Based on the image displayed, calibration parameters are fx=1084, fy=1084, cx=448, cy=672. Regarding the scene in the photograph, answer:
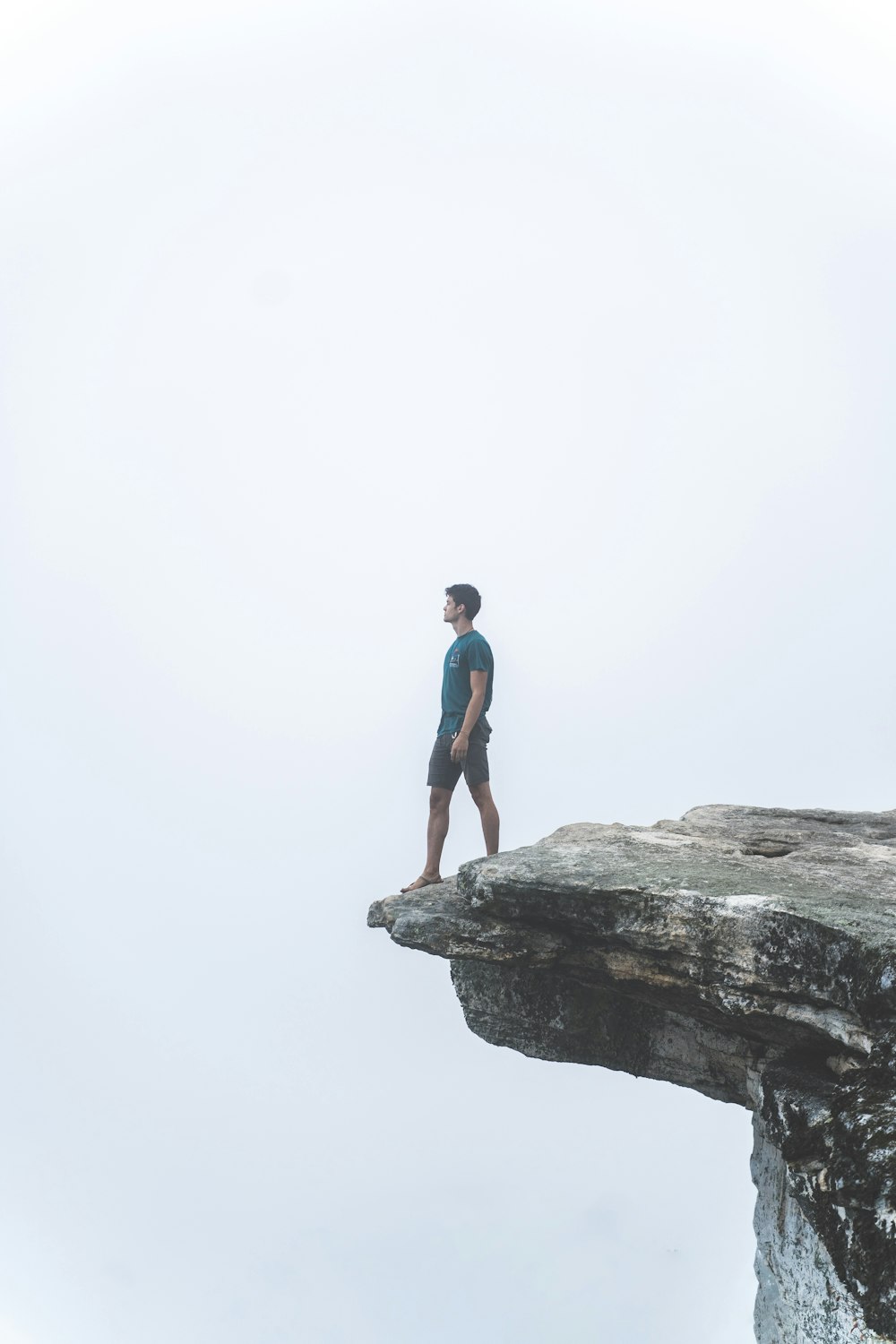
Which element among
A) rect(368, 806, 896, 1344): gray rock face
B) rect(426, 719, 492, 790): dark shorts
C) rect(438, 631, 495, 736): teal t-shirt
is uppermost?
rect(438, 631, 495, 736): teal t-shirt

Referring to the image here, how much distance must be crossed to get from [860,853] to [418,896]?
4.21 meters

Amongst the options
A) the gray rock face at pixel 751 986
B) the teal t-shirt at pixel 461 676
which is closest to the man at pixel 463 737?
the teal t-shirt at pixel 461 676

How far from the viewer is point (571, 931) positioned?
932 cm

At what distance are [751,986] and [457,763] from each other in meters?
4.65

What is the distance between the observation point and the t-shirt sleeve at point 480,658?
38.9 feet

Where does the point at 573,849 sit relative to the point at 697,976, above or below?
above

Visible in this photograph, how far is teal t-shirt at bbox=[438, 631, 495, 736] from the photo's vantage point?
11.9 meters

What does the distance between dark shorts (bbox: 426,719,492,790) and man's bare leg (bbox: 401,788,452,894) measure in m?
0.12

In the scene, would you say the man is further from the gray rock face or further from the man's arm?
the gray rock face

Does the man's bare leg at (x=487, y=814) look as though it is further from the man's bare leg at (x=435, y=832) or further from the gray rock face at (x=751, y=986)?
the gray rock face at (x=751, y=986)

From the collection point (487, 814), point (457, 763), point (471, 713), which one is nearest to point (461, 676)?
point (471, 713)

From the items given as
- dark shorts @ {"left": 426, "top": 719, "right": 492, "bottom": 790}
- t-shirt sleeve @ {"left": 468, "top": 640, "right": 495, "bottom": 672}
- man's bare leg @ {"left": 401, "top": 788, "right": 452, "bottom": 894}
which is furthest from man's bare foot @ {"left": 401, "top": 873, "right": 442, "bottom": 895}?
t-shirt sleeve @ {"left": 468, "top": 640, "right": 495, "bottom": 672}

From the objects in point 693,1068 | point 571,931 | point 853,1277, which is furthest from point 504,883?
point 853,1277

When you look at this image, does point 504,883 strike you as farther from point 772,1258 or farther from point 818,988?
point 772,1258
